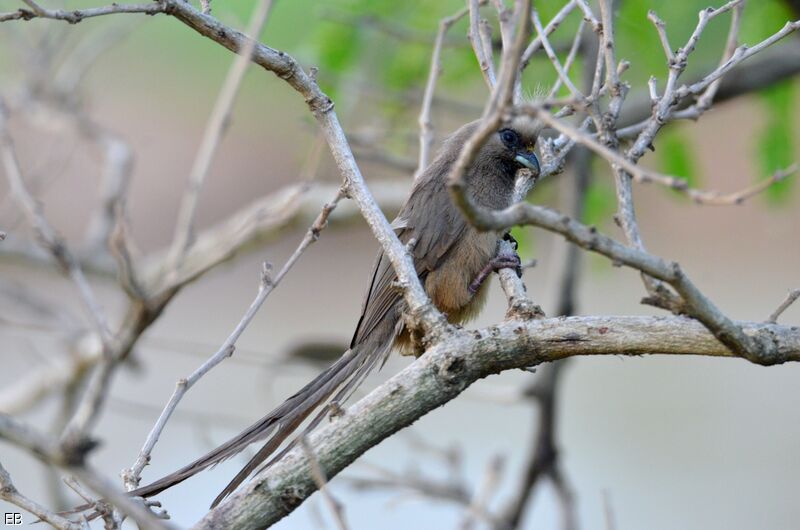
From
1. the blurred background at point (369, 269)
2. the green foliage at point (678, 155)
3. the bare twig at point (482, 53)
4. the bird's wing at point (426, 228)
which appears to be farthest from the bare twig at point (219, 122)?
the green foliage at point (678, 155)

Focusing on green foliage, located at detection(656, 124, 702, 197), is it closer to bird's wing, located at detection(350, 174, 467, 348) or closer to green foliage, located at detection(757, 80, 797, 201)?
green foliage, located at detection(757, 80, 797, 201)

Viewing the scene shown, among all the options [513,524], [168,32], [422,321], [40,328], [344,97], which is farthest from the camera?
[168,32]

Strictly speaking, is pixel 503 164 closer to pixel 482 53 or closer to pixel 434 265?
pixel 434 265

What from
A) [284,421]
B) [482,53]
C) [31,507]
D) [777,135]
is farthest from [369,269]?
[31,507]

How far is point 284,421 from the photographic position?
2.66 meters

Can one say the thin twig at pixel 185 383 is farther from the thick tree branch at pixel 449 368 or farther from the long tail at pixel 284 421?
the thick tree branch at pixel 449 368

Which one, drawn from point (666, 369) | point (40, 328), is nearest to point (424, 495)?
point (40, 328)

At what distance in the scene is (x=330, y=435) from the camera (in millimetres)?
2188

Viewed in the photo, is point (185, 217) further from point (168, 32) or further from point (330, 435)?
point (168, 32)

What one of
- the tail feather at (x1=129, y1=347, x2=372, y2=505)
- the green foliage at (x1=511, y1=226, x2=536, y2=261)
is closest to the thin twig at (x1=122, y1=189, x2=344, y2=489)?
the tail feather at (x1=129, y1=347, x2=372, y2=505)

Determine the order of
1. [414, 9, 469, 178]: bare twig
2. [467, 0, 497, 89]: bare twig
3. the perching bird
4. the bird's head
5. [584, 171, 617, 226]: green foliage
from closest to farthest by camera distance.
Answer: the perching bird → [467, 0, 497, 89]: bare twig → [414, 9, 469, 178]: bare twig → the bird's head → [584, 171, 617, 226]: green foliage

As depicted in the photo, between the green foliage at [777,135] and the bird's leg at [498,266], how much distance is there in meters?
1.65

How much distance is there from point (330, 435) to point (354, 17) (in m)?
2.75

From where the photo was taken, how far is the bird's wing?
11.2 feet
